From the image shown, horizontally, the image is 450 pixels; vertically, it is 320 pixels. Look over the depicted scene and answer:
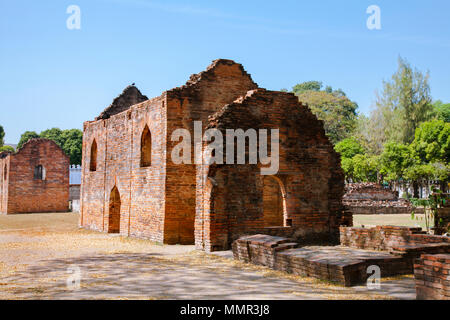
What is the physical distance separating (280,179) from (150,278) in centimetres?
510

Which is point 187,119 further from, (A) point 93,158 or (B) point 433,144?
(B) point 433,144

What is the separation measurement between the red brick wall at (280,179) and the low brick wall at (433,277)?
17.3 ft

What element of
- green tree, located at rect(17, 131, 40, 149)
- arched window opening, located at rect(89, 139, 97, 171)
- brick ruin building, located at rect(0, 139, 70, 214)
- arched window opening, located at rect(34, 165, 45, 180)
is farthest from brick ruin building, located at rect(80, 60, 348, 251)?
green tree, located at rect(17, 131, 40, 149)

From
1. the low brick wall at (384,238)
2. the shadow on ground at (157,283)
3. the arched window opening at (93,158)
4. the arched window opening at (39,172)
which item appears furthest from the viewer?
the arched window opening at (39,172)

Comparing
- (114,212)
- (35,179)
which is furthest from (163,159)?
(35,179)

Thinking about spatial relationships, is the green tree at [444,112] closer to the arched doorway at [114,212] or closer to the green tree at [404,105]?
the green tree at [404,105]

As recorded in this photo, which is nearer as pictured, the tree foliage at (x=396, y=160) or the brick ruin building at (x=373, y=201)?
the brick ruin building at (x=373, y=201)

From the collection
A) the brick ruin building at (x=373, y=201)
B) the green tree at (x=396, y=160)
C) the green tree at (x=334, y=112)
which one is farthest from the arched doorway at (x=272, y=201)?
the green tree at (x=334, y=112)

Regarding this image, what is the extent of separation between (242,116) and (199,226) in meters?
2.83

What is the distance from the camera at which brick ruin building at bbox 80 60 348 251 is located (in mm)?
9695

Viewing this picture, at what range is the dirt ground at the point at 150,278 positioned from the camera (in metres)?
5.24
